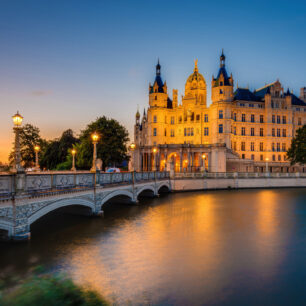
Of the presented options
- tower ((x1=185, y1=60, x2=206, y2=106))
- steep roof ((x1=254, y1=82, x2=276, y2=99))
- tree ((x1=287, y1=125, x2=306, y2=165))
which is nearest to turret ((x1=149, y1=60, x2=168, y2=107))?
tower ((x1=185, y1=60, x2=206, y2=106))

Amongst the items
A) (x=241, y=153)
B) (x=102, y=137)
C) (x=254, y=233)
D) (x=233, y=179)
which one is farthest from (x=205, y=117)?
(x=254, y=233)

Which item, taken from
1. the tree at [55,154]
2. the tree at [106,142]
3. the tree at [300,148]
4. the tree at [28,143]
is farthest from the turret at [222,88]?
the tree at [28,143]

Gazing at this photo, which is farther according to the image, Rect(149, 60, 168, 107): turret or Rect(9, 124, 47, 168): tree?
Rect(149, 60, 168, 107): turret

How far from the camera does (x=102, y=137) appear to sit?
4891 centimetres

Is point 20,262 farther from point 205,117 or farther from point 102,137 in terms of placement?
point 205,117

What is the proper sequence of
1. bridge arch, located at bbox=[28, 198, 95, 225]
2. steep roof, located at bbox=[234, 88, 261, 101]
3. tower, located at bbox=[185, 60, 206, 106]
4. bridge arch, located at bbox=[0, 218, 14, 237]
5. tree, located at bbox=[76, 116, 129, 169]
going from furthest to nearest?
1. tower, located at bbox=[185, 60, 206, 106]
2. steep roof, located at bbox=[234, 88, 261, 101]
3. tree, located at bbox=[76, 116, 129, 169]
4. bridge arch, located at bbox=[28, 198, 95, 225]
5. bridge arch, located at bbox=[0, 218, 14, 237]

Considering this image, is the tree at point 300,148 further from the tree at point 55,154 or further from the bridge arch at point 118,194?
the tree at point 55,154

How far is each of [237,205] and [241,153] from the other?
43.5 m

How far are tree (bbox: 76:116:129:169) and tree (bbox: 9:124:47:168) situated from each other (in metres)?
23.5

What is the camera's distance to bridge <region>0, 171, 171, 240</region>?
482 inches

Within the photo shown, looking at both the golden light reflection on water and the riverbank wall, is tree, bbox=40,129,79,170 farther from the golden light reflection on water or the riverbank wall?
the golden light reflection on water

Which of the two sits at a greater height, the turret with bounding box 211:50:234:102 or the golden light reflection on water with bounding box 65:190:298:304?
the turret with bounding box 211:50:234:102

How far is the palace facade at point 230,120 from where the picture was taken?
68.2 meters

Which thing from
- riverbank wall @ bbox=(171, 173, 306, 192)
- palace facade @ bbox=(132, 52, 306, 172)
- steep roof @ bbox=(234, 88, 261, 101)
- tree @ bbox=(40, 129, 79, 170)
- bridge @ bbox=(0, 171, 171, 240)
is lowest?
riverbank wall @ bbox=(171, 173, 306, 192)
